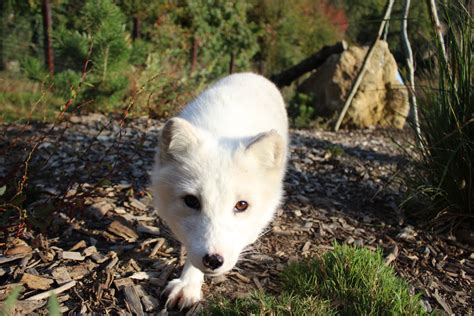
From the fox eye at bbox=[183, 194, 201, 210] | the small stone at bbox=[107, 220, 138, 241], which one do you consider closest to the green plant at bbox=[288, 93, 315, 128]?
the small stone at bbox=[107, 220, 138, 241]

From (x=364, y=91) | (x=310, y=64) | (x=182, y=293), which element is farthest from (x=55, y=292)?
(x=310, y=64)

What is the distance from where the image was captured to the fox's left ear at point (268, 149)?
2537mm

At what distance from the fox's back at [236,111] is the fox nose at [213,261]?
0.91 metres

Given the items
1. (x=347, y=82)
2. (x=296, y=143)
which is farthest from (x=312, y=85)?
(x=296, y=143)

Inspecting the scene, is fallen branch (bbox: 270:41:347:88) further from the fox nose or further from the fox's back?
the fox nose

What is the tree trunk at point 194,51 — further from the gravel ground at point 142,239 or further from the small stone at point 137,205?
the small stone at point 137,205

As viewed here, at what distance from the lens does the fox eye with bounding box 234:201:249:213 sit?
2498 millimetres

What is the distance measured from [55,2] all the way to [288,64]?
32.0 feet

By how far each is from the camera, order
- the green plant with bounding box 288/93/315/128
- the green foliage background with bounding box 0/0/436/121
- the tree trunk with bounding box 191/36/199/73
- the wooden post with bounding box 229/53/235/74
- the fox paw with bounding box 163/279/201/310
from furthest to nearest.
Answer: the wooden post with bounding box 229/53/235/74 → the tree trunk with bounding box 191/36/199/73 → the green plant with bounding box 288/93/315/128 → the green foliage background with bounding box 0/0/436/121 → the fox paw with bounding box 163/279/201/310

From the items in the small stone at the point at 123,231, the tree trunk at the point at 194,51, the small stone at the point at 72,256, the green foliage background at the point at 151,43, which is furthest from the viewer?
the tree trunk at the point at 194,51

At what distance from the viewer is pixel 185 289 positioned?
8.86 ft

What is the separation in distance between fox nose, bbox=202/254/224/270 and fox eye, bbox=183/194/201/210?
13.7 inches

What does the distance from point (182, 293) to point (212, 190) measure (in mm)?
734

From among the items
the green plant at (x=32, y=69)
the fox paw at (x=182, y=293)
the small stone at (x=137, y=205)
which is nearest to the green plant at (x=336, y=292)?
the fox paw at (x=182, y=293)
